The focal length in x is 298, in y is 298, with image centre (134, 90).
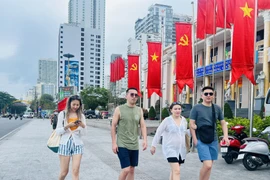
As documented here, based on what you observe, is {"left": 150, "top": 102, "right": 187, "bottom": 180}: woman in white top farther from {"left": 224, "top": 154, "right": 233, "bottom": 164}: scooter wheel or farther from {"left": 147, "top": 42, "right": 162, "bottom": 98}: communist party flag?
{"left": 147, "top": 42, "right": 162, "bottom": 98}: communist party flag

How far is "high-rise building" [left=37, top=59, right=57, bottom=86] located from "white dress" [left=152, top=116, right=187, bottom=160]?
169523 mm

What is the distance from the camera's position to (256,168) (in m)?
7.27

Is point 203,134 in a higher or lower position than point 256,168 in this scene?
higher

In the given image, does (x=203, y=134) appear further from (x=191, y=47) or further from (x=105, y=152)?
(x=191, y=47)

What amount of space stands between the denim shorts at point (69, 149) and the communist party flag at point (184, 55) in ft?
35.5

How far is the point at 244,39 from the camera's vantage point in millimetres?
10891

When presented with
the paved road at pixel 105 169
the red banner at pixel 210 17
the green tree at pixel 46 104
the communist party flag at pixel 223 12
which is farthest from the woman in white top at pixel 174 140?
the green tree at pixel 46 104

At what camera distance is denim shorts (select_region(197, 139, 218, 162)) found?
4785 millimetres

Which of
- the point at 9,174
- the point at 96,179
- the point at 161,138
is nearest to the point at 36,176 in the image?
the point at 9,174

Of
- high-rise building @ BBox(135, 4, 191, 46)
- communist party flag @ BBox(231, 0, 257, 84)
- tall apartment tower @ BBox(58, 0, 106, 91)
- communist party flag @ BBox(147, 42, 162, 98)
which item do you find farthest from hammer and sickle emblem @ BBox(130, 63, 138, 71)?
high-rise building @ BBox(135, 4, 191, 46)

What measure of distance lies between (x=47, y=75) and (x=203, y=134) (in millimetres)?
174427

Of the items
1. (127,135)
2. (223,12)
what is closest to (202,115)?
(127,135)

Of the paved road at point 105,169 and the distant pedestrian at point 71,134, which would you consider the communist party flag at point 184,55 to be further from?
the distant pedestrian at point 71,134

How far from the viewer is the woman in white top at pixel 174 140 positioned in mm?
4844
